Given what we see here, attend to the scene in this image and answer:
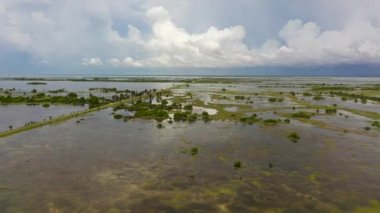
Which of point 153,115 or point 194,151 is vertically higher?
point 153,115

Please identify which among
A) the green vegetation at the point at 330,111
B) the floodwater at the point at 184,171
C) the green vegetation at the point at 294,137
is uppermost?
the green vegetation at the point at 330,111

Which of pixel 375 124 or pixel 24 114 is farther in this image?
pixel 24 114

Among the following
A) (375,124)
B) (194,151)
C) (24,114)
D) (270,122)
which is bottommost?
(194,151)

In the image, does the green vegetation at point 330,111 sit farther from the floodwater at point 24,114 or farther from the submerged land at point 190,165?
the floodwater at point 24,114

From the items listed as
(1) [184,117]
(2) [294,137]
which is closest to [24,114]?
(1) [184,117]

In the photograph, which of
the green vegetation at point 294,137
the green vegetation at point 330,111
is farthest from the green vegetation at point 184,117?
the green vegetation at point 330,111

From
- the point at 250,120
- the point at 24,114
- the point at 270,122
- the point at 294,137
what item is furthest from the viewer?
the point at 24,114

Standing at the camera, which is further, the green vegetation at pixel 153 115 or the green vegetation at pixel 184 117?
the green vegetation at pixel 153 115

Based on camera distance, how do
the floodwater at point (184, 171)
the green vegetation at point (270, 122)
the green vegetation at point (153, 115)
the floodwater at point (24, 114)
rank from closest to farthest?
the floodwater at point (184, 171)
the green vegetation at point (270, 122)
the floodwater at point (24, 114)
the green vegetation at point (153, 115)

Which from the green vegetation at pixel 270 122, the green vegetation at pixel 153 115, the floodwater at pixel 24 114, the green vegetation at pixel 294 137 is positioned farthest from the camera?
the green vegetation at pixel 153 115

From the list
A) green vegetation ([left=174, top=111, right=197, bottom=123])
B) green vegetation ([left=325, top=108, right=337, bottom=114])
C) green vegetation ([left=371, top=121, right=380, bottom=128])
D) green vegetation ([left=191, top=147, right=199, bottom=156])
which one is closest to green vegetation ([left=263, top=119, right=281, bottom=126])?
green vegetation ([left=174, top=111, right=197, bottom=123])

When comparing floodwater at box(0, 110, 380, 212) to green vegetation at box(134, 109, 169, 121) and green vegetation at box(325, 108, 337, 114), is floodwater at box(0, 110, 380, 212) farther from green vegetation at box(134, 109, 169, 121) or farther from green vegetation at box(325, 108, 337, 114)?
green vegetation at box(325, 108, 337, 114)

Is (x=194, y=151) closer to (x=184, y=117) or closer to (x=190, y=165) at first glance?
(x=190, y=165)

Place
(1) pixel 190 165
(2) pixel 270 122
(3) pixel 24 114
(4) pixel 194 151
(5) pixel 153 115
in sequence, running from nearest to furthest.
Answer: (1) pixel 190 165 < (4) pixel 194 151 < (2) pixel 270 122 < (5) pixel 153 115 < (3) pixel 24 114
